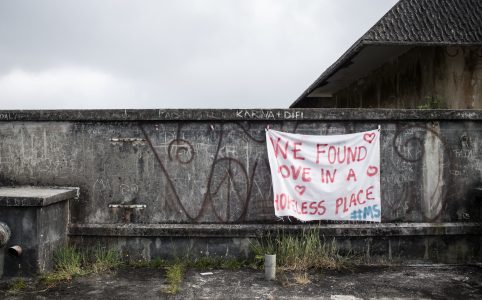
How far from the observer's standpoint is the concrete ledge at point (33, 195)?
17.1ft

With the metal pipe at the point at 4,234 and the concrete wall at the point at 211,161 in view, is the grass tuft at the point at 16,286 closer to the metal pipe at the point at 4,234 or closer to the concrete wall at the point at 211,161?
the metal pipe at the point at 4,234

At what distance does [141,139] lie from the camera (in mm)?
6156

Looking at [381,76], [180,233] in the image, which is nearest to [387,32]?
[381,76]

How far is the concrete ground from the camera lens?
4.81m

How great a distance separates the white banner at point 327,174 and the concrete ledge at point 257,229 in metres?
0.16

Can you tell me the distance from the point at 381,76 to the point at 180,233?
8890 mm

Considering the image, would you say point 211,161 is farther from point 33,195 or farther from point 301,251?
point 33,195

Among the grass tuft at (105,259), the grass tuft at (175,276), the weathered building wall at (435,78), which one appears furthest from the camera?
the weathered building wall at (435,78)

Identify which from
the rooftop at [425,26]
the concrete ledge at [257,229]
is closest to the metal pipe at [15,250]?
the concrete ledge at [257,229]

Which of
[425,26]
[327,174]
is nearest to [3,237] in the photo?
[327,174]

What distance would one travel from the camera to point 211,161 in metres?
6.16

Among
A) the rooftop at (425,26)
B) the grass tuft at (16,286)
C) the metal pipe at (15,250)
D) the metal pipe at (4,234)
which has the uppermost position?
the rooftop at (425,26)

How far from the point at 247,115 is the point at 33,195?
2859 millimetres

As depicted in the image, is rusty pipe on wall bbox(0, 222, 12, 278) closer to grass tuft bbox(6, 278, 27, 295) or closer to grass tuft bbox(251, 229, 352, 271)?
grass tuft bbox(6, 278, 27, 295)
